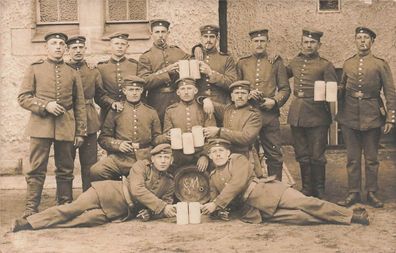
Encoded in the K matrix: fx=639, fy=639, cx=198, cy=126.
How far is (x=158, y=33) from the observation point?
6.91 metres

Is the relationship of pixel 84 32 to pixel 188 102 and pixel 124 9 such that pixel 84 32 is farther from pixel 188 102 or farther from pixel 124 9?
pixel 188 102

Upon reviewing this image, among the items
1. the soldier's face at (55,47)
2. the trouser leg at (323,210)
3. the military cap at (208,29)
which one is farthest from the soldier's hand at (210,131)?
the soldier's face at (55,47)

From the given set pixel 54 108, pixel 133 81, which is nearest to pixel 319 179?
pixel 133 81

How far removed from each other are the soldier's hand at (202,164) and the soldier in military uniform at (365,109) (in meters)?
1.53

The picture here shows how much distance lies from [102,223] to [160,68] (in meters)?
1.84

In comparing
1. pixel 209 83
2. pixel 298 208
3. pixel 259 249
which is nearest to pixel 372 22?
pixel 209 83

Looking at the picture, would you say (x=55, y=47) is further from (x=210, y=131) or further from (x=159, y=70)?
(x=210, y=131)

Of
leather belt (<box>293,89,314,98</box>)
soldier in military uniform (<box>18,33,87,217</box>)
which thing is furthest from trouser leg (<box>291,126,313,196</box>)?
soldier in military uniform (<box>18,33,87,217</box>)

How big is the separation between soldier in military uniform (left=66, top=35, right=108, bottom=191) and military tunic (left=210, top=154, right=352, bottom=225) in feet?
4.88

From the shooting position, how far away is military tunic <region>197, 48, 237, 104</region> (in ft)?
22.3

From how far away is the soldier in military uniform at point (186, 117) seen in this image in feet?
21.3

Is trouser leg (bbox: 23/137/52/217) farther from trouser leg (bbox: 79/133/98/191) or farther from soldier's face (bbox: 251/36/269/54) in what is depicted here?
soldier's face (bbox: 251/36/269/54)

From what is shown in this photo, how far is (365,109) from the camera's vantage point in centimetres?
667

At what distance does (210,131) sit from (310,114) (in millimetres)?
1272
